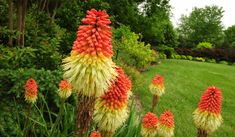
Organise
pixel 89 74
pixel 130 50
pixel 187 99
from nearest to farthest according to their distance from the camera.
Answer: pixel 89 74 < pixel 187 99 < pixel 130 50

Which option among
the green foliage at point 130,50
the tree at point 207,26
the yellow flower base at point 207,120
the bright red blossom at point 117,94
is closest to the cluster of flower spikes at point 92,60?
the bright red blossom at point 117,94

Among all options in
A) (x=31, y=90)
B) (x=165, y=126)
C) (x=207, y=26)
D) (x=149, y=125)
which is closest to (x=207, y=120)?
(x=165, y=126)

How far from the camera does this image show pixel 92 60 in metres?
2.05

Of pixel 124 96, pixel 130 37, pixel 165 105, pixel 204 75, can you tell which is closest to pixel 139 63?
pixel 130 37

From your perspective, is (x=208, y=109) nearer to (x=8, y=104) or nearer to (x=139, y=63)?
(x=8, y=104)

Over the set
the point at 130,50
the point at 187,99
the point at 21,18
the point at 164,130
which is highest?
the point at 21,18

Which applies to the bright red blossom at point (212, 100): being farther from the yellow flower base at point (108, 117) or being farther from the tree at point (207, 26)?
the tree at point (207, 26)

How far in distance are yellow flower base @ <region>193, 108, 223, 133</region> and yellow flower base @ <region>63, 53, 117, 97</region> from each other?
1396 mm

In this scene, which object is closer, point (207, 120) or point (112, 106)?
point (112, 106)

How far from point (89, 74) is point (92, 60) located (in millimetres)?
87

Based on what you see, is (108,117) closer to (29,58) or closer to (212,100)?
(212,100)

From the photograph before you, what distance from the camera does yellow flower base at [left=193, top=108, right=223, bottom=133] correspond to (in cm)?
313

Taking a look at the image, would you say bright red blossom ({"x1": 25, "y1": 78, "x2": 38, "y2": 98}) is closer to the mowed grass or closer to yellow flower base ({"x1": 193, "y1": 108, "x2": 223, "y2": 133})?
yellow flower base ({"x1": 193, "y1": 108, "x2": 223, "y2": 133})

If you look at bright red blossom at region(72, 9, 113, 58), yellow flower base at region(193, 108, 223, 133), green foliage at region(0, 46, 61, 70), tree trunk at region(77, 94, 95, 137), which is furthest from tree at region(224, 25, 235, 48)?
tree trunk at region(77, 94, 95, 137)
